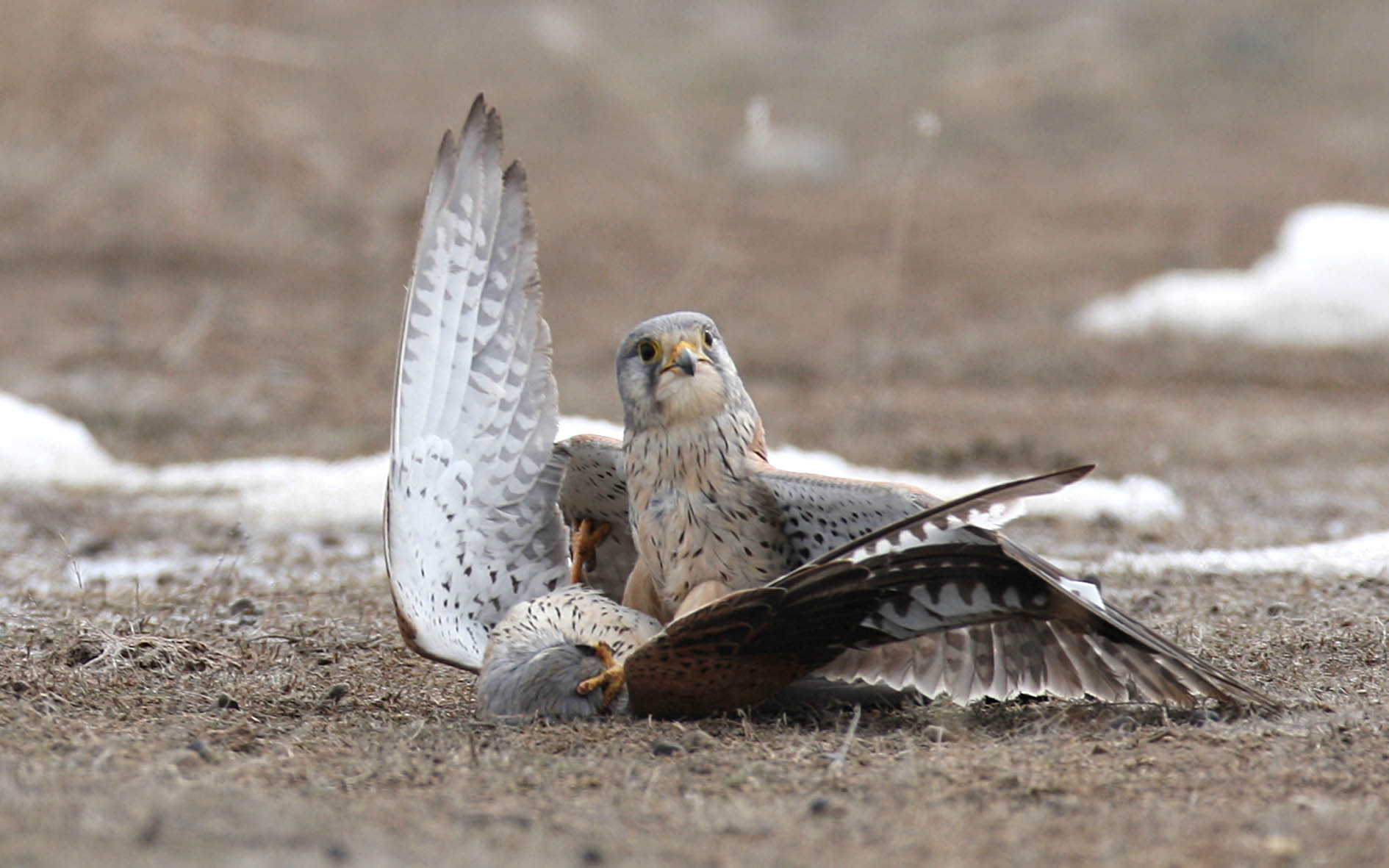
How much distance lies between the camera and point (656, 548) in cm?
430

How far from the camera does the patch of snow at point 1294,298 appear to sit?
13.3m

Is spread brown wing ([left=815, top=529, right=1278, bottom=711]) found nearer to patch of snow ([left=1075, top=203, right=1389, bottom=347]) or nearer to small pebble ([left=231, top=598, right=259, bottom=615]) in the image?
small pebble ([left=231, top=598, right=259, bottom=615])

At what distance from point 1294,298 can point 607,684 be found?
1088 centimetres

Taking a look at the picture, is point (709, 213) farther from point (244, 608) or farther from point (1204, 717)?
point (1204, 717)

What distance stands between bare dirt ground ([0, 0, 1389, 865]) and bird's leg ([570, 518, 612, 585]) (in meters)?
0.54

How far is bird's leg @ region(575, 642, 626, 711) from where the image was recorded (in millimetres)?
4168

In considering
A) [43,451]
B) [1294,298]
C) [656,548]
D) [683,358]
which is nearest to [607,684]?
[656,548]

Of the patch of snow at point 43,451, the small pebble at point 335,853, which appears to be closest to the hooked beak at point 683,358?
the small pebble at point 335,853

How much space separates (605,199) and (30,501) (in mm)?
10441

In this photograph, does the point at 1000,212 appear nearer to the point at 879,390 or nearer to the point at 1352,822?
the point at 879,390

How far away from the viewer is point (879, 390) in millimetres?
11695

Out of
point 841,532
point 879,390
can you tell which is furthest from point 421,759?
point 879,390

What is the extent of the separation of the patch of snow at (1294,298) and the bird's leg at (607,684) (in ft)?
33.3

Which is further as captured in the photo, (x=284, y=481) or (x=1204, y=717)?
(x=284, y=481)
